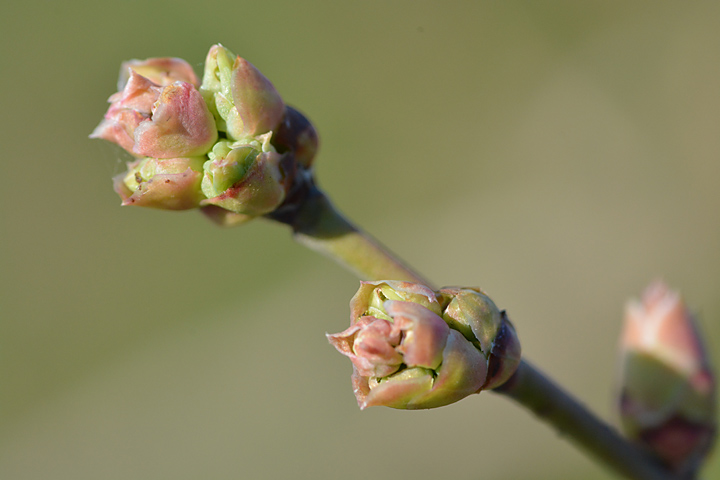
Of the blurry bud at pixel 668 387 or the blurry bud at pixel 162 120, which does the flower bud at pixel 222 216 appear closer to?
the blurry bud at pixel 162 120

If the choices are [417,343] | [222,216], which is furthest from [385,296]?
[222,216]

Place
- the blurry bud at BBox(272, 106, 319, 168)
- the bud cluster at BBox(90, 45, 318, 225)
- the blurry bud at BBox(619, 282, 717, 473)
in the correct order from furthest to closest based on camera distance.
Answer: the blurry bud at BBox(619, 282, 717, 473), the blurry bud at BBox(272, 106, 319, 168), the bud cluster at BBox(90, 45, 318, 225)

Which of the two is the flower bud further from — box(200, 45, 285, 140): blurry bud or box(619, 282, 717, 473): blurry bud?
box(619, 282, 717, 473): blurry bud

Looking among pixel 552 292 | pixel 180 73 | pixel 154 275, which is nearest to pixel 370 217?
pixel 552 292

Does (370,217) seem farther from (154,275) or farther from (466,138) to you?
(154,275)

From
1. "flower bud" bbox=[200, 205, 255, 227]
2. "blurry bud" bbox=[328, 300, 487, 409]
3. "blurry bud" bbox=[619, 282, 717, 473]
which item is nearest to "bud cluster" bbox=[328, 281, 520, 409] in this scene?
"blurry bud" bbox=[328, 300, 487, 409]

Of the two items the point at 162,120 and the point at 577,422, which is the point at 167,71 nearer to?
the point at 162,120
